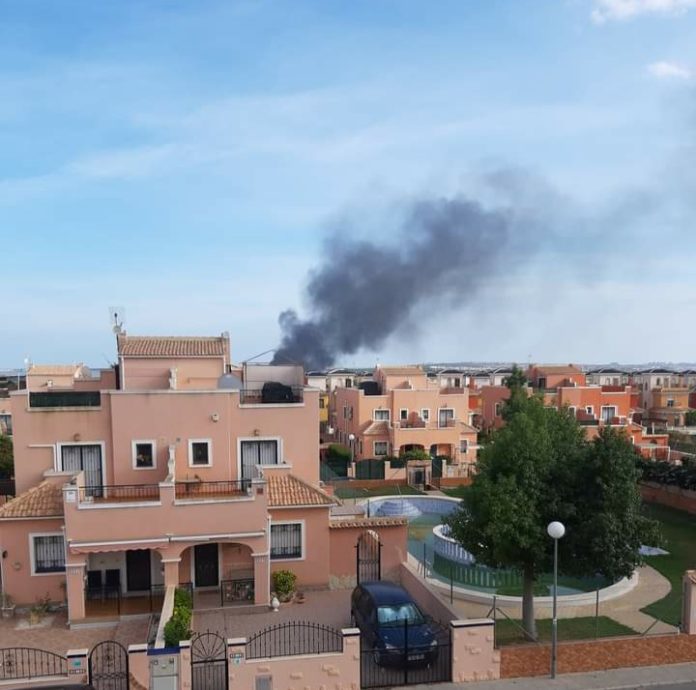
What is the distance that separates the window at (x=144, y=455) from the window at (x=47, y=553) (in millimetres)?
3158

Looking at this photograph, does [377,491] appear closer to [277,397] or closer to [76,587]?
[277,397]

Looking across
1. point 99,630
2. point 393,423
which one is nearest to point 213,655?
point 99,630

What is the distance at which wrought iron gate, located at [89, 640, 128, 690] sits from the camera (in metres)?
12.7

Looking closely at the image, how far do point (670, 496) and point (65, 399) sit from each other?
3031 cm

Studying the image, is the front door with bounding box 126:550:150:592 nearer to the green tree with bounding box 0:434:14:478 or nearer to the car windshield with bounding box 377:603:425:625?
the car windshield with bounding box 377:603:425:625

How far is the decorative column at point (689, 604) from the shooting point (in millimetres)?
15336

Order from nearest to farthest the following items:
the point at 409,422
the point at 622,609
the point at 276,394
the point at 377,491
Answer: the point at 622,609 → the point at 276,394 → the point at 377,491 → the point at 409,422

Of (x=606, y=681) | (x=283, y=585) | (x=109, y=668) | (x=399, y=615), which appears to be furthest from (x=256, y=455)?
(x=606, y=681)

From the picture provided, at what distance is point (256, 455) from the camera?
21469 millimetres

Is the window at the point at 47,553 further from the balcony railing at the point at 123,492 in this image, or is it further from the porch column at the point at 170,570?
the porch column at the point at 170,570

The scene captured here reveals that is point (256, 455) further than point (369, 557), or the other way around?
point (256, 455)

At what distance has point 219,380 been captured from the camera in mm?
24453

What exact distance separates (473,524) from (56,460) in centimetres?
1346

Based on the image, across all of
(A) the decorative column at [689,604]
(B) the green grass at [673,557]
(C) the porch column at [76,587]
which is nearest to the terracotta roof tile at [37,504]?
(C) the porch column at [76,587]
